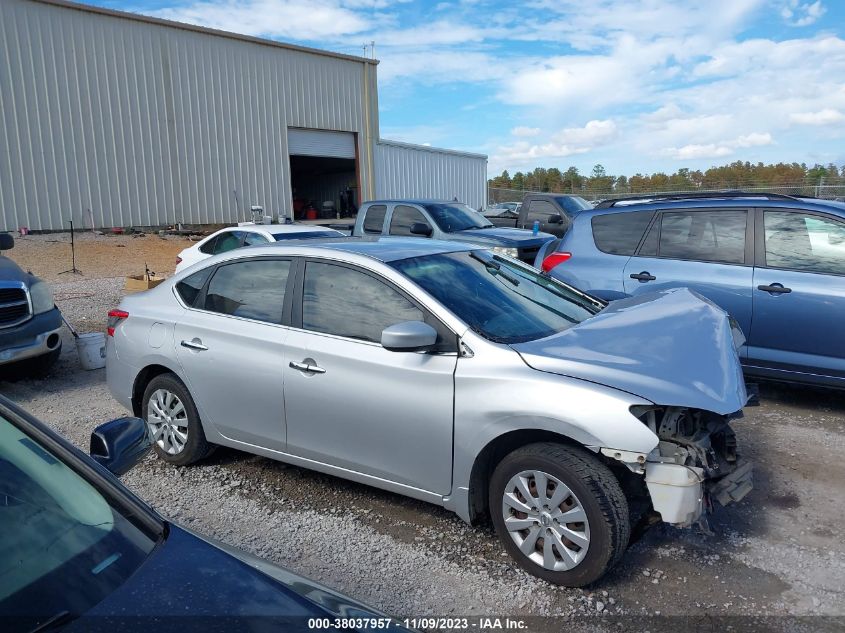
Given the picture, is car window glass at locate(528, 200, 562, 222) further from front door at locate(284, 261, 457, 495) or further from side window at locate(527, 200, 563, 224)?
front door at locate(284, 261, 457, 495)

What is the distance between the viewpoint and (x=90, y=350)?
755cm

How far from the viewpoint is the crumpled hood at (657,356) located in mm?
3029

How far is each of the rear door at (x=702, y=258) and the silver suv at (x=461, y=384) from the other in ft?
4.64

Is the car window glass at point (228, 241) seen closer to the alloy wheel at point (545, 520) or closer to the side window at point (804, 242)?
the side window at point (804, 242)

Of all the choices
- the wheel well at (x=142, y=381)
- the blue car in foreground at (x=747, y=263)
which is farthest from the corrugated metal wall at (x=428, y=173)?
the wheel well at (x=142, y=381)

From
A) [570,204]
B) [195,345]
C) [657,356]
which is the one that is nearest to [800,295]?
[657,356]

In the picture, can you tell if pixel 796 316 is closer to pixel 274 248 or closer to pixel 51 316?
pixel 274 248

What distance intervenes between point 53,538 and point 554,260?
5.64 m

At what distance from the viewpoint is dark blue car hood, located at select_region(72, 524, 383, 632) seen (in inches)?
61.8

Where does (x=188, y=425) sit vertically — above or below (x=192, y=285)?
below

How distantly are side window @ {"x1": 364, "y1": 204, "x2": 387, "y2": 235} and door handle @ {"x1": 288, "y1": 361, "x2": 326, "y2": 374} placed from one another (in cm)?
793

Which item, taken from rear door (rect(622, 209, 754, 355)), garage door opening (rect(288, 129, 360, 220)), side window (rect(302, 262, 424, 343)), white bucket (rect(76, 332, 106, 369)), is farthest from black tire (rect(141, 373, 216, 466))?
garage door opening (rect(288, 129, 360, 220))

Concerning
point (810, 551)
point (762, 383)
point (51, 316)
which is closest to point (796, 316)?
point (762, 383)

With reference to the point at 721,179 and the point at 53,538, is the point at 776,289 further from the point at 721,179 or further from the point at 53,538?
the point at 721,179
